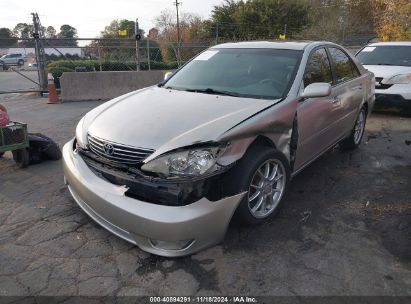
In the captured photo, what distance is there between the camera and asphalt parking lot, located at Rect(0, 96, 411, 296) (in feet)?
8.11

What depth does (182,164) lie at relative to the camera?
8.36 feet

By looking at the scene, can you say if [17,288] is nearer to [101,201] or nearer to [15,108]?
[101,201]

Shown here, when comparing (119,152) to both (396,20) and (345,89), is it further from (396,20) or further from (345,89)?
(396,20)

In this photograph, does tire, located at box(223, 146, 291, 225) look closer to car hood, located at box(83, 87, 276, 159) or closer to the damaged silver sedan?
the damaged silver sedan

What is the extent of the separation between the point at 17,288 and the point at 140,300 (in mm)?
883

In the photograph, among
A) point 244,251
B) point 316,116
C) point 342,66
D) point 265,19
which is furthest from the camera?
point 265,19

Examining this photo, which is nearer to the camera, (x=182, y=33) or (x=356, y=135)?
(x=356, y=135)

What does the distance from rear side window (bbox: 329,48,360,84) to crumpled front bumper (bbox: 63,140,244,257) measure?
2602mm

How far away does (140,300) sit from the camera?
2336 millimetres

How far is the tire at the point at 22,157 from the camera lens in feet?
14.9

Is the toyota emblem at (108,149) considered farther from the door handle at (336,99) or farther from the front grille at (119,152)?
the door handle at (336,99)

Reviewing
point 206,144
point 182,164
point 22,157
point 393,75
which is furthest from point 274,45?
point 393,75

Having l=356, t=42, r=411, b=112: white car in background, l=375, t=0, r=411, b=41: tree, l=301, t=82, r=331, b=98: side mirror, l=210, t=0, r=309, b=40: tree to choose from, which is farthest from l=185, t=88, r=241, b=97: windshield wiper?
l=210, t=0, r=309, b=40: tree

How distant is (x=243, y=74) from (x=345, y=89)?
61.7 inches
